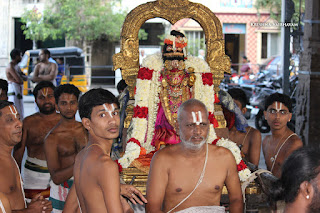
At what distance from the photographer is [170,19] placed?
6090 mm

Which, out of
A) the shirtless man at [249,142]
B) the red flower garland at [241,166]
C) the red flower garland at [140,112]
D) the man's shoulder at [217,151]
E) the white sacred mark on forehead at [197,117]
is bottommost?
the red flower garland at [241,166]

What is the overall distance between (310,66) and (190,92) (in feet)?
8.87

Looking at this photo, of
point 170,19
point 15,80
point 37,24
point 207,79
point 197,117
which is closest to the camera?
point 197,117

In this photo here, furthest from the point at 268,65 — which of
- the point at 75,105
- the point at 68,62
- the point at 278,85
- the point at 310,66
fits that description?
the point at 75,105

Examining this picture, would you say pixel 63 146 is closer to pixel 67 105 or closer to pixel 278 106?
pixel 67 105

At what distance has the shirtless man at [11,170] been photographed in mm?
3279

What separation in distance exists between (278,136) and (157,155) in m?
1.67

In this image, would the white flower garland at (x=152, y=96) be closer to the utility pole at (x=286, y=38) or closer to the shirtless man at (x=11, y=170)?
the shirtless man at (x=11, y=170)

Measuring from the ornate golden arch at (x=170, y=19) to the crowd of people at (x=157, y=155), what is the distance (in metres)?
0.32

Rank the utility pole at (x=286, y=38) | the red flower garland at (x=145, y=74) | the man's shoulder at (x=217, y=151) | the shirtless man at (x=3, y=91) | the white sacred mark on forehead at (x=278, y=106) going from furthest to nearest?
the utility pole at (x=286, y=38), the shirtless man at (x=3, y=91), the red flower garland at (x=145, y=74), the white sacred mark on forehead at (x=278, y=106), the man's shoulder at (x=217, y=151)

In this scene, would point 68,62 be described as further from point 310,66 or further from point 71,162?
point 71,162

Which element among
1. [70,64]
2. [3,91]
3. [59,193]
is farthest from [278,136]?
[70,64]

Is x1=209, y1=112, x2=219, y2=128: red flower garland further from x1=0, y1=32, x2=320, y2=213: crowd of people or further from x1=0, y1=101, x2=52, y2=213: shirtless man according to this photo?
x1=0, y1=101, x2=52, y2=213: shirtless man

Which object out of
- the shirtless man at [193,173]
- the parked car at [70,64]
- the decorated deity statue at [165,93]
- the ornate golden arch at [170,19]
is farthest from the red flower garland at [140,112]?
the parked car at [70,64]
